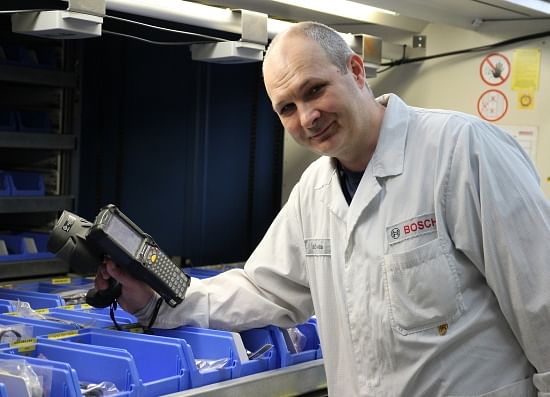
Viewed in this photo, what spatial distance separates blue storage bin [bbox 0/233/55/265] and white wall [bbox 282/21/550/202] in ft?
3.76

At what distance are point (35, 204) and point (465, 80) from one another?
1.69 m

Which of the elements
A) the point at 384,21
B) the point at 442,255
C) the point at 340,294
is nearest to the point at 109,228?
the point at 340,294

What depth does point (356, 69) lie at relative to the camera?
2000 millimetres

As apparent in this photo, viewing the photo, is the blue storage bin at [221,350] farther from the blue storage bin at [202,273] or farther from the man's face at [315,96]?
the blue storage bin at [202,273]

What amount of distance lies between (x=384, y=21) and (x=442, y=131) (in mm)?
1411

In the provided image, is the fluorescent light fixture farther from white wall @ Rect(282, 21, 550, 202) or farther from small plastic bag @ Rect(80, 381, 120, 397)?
small plastic bag @ Rect(80, 381, 120, 397)

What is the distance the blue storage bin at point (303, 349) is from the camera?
2.36m

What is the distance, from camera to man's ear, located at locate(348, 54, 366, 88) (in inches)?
78.2

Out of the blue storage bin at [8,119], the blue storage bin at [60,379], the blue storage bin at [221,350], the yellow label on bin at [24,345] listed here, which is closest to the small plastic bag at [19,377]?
the blue storage bin at [60,379]

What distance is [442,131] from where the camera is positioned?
1962 millimetres

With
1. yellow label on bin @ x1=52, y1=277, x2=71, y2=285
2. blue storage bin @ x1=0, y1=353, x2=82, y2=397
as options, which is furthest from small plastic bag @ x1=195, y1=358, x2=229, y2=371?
yellow label on bin @ x1=52, y1=277, x2=71, y2=285

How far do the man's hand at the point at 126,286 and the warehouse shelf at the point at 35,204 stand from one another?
81 centimetres

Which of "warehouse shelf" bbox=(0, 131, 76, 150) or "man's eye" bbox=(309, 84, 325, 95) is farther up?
"man's eye" bbox=(309, 84, 325, 95)

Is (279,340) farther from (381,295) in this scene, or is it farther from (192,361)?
(381,295)
